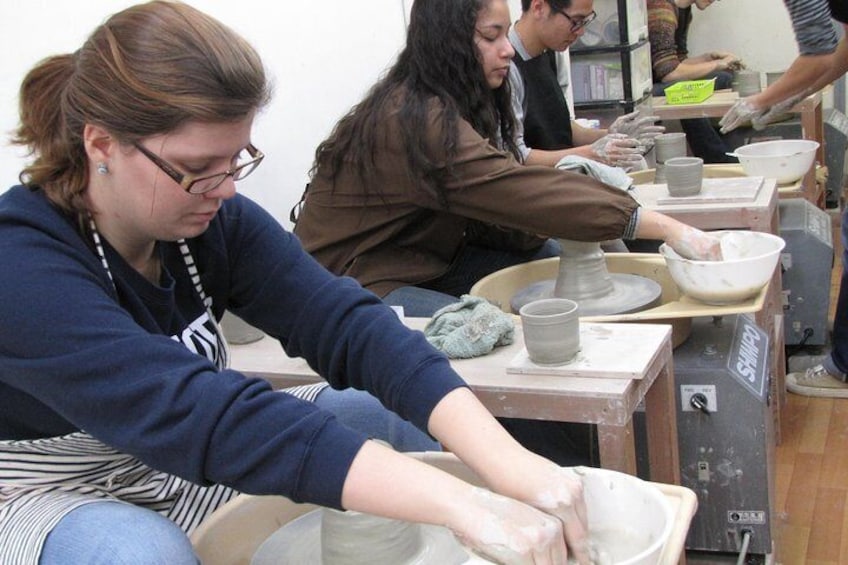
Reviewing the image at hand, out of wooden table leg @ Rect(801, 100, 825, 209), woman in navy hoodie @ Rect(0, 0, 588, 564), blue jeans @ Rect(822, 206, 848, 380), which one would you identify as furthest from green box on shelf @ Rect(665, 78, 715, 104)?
woman in navy hoodie @ Rect(0, 0, 588, 564)

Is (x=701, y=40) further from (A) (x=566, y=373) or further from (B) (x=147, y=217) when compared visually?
(B) (x=147, y=217)

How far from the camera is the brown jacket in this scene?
1839 millimetres

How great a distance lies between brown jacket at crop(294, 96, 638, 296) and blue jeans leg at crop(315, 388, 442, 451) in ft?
→ 2.01

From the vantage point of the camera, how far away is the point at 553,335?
1.39 meters

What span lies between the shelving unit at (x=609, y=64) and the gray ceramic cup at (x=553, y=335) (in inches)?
119

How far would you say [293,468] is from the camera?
37.5 inches

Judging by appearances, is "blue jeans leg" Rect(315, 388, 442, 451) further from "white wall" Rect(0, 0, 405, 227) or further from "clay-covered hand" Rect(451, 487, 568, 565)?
"white wall" Rect(0, 0, 405, 227)

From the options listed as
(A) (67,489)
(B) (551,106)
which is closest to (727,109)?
(B) (551,106)

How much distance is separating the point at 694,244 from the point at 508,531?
41.5 inches

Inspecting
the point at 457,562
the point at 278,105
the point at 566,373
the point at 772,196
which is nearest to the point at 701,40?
the point at 772,196

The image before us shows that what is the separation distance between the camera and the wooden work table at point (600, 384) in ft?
4.34

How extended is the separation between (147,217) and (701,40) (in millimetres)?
5548

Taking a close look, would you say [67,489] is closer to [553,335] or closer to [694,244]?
[553,335]

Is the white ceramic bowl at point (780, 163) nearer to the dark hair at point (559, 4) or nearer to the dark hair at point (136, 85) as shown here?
the dark hair at point (559, 4)
